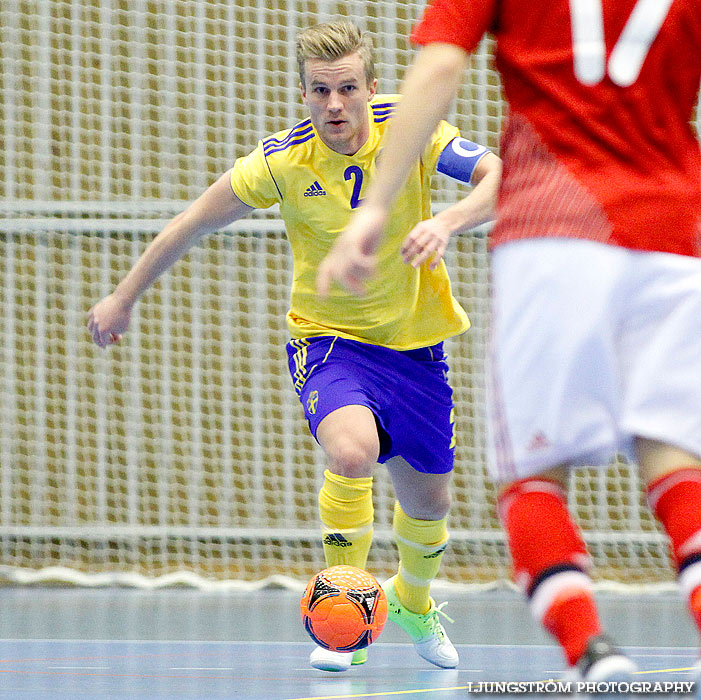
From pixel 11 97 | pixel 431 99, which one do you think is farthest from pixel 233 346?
pixel 431 99

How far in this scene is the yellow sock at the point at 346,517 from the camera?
3387mm

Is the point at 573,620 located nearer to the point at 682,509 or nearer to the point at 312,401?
the point at 682,509

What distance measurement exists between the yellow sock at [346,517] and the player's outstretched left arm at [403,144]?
168cm

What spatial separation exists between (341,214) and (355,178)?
12 centimetres

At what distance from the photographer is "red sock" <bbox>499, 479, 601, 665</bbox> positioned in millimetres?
1673

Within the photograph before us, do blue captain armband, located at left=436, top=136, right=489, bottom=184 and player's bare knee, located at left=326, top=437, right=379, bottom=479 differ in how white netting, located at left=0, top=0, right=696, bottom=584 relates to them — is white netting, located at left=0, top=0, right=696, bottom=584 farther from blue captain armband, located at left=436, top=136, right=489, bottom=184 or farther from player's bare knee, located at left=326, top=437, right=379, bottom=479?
player's bare knee, located at left=326, top=437, right=379, bottom=479

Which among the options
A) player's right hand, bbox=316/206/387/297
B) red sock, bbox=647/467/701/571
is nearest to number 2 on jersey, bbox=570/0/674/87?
player's right hand, bbox=316/206/387/297

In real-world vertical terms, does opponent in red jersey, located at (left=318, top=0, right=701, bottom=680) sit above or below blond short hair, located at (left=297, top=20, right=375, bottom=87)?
below

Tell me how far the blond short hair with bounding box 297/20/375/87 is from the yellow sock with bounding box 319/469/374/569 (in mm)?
1160

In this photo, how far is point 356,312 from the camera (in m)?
3.54

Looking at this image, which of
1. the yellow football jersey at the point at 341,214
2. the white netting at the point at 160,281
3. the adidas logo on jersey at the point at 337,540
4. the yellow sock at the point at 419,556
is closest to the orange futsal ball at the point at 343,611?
the adidas logo on jersey at the point at 337,540

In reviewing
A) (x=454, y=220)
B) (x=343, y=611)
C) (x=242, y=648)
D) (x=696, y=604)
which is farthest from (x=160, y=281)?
(x=696, y=604)

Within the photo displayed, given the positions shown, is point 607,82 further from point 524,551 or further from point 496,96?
point 496,96

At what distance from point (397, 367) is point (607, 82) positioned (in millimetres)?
1901
